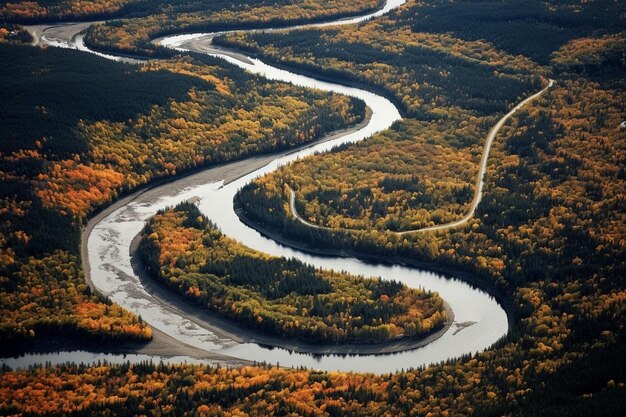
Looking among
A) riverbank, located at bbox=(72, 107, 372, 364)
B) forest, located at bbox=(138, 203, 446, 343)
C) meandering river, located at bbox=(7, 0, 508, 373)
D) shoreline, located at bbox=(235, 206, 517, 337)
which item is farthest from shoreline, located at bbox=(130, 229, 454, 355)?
shoreline, located at bbox=(235, 206, 517, 337)

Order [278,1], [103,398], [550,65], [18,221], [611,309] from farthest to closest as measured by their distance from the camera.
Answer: [278,1] → [550,65] → [18,221] → [611,309] → [103,398]

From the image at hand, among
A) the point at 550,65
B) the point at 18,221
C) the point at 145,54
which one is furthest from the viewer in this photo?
the point at 145,54

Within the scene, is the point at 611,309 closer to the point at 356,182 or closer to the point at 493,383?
the point at 493,383

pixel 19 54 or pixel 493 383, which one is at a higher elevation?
pixel 19 54

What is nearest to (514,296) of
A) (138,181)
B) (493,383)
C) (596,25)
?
(493,383)

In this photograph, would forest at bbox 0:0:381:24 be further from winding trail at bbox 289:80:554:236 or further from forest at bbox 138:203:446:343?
forest at bbox 138:203:446:343

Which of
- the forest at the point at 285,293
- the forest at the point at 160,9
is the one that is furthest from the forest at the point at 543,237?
the forest at the point at 160,9
